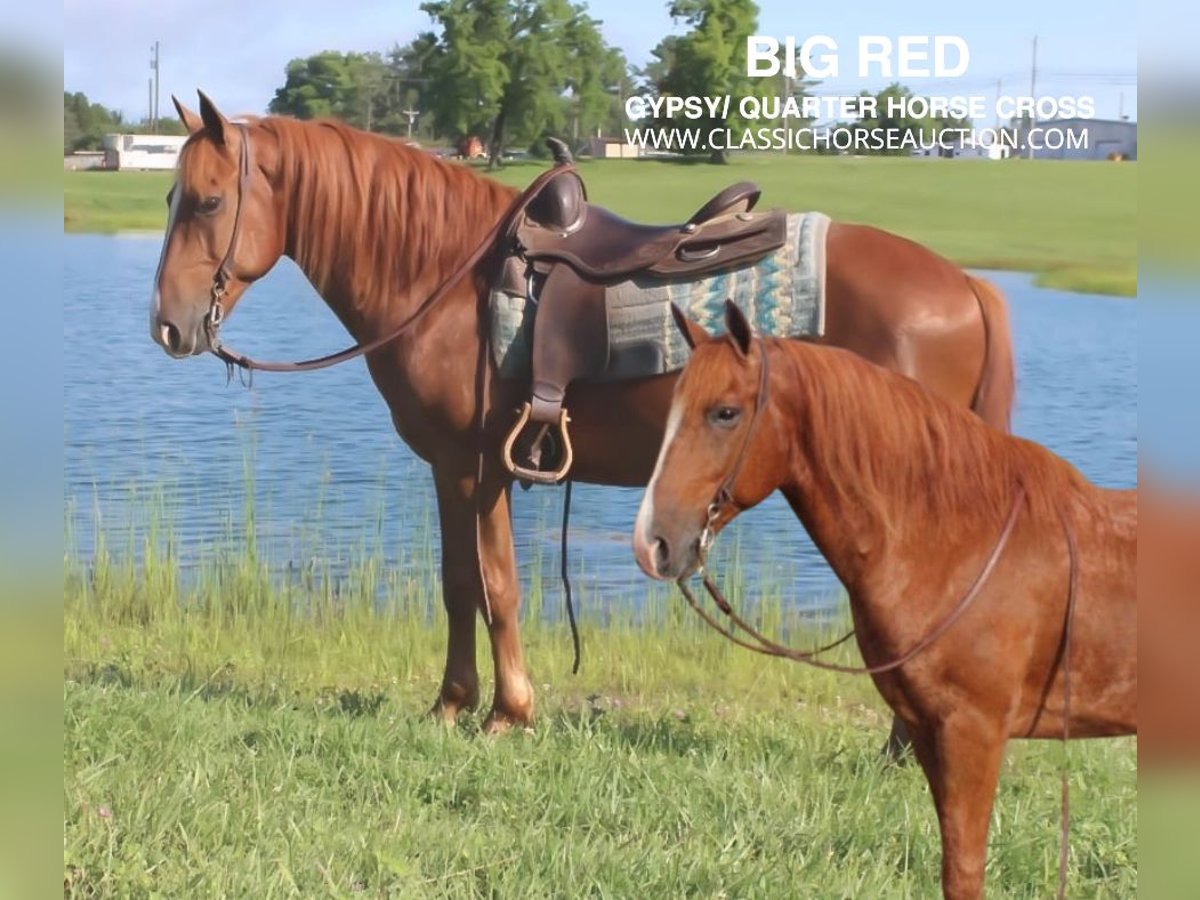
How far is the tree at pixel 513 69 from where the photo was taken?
13500 mm

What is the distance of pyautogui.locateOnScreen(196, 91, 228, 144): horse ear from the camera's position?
4.71 metres

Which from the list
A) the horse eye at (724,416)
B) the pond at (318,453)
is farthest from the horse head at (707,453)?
the pond at (318,453)

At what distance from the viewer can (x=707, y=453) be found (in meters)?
2.77

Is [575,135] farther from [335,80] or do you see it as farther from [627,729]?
[627,729]

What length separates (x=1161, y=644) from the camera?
96.8 inches

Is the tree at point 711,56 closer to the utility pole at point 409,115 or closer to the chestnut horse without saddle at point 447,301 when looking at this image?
the utility pole at point 409,115

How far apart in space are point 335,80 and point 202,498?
20.7 ft

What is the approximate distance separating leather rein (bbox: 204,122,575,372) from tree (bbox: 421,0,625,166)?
8.47 m

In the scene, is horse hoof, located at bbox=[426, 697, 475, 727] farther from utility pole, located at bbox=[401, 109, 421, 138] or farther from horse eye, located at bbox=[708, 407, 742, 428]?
utility pole, located at bbox=[401, 109, 421, 138]

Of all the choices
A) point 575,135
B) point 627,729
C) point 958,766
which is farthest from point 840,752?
point 575,135

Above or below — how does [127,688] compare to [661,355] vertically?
below

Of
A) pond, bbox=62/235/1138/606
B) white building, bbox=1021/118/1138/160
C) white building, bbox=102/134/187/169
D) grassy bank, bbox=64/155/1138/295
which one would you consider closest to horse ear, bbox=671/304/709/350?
pond, bbox=62/235/1138/606

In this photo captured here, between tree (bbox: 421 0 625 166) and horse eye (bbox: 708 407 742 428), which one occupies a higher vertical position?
tree (bbox: 421 0 625 166)

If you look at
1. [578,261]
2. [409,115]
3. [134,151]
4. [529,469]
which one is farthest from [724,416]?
[134,151]
